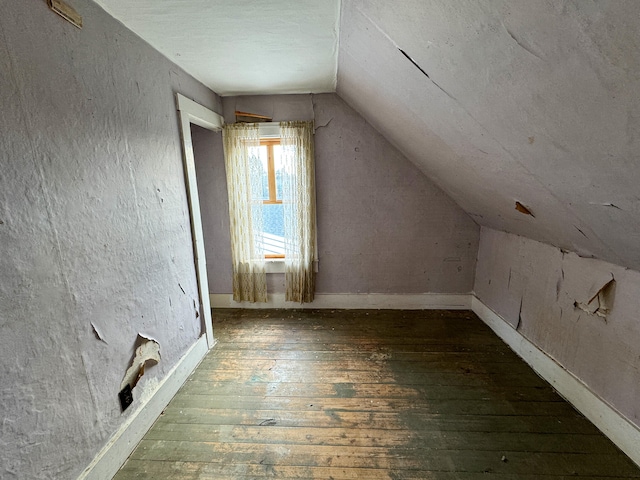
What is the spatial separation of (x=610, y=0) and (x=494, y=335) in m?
2.73

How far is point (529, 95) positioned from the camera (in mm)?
928

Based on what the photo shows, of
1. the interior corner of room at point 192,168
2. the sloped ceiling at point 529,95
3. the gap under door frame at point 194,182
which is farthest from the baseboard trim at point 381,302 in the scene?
the sloped ceiling at point 529,95

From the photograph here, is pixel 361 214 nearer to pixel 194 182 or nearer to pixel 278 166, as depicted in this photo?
pixel 278 166

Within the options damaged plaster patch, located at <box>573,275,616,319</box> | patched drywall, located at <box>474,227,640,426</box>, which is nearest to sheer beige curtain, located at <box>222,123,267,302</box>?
patched drywall, located at <box>474,227,640,426</box>

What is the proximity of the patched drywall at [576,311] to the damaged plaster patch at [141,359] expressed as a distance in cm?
273

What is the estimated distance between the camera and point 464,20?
88cm

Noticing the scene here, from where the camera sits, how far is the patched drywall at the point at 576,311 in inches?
57.7

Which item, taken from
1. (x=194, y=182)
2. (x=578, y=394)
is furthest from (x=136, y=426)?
(x=578, y=394)

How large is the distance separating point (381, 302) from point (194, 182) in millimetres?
2329

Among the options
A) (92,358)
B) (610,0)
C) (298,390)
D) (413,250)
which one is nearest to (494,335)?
(413,250)

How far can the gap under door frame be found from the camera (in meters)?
2.07

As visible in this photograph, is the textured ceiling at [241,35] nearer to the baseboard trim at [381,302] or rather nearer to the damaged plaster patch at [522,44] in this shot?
the damaged plaster patch at [522,44]

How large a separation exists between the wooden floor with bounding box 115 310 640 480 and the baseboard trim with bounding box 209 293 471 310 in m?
0.56

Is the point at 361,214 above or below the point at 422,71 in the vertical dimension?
below
